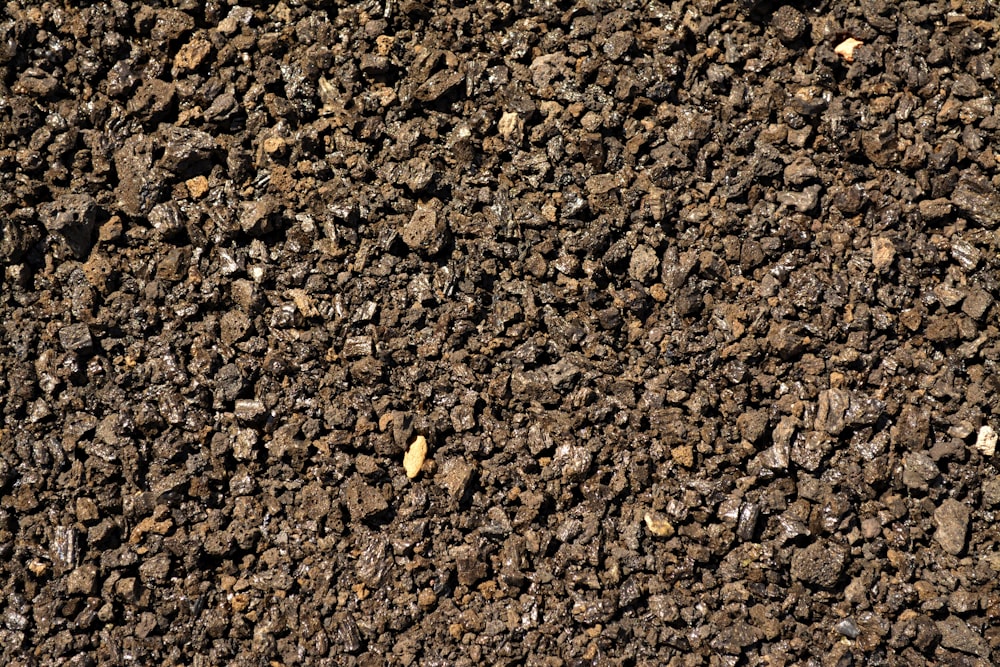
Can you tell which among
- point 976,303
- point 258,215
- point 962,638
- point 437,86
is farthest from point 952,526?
point 258,215

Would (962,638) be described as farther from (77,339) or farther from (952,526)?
(77,339)

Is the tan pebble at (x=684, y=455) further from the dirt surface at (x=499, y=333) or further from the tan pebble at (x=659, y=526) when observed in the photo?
the tan pebble at (x=659, y=526)

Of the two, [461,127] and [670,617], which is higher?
[461,127]

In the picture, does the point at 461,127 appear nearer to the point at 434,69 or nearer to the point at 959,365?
the point at 434,69

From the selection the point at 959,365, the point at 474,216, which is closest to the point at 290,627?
the point at 474,216

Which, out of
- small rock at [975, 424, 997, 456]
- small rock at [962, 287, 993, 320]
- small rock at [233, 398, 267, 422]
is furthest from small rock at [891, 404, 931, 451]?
small rock at [233, 398, 267, 422]

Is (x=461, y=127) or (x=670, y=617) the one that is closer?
(x=670, y=617)

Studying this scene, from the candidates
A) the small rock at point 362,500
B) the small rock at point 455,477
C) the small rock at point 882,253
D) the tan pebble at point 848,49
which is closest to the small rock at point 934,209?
the small rock at point 882,253
